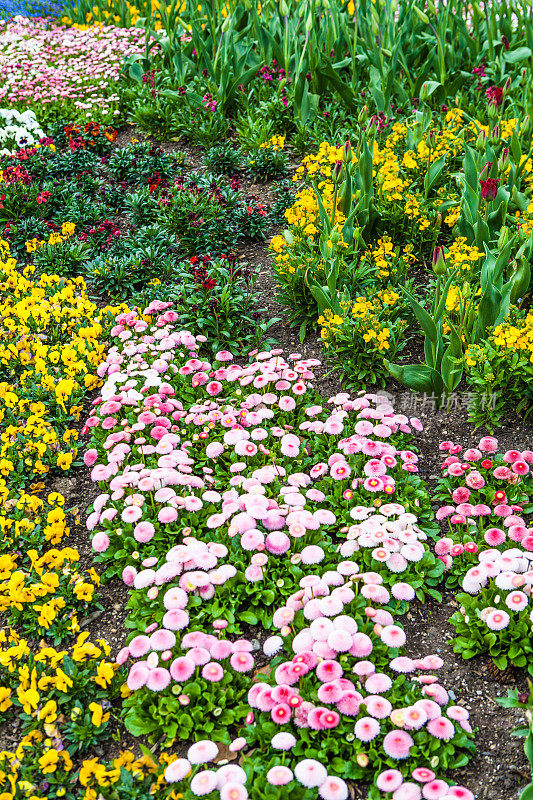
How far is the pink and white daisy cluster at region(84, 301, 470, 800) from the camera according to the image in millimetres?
2127

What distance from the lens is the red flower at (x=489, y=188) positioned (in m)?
3.63

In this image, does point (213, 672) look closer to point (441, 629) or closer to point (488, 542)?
point (441, 629)

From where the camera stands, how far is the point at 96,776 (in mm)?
2014

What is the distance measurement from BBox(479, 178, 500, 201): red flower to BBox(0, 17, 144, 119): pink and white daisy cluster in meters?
4.04

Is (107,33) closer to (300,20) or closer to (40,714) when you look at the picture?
(300,20)

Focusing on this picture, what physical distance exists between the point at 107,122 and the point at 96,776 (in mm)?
5882

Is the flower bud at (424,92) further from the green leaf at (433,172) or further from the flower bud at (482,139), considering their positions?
the flower bud at (482,139)

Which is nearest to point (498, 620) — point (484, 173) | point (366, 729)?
point (366, 729)

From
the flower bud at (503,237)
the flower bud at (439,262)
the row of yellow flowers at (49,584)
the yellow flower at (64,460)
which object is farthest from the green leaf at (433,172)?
the yellow flower at (64,460)

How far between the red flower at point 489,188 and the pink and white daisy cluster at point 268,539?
4.28ft

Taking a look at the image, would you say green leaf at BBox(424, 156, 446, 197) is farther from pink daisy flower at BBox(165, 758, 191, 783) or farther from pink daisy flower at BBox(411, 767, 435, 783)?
pink daisy flower at BBox(165, 758, 191, 783)

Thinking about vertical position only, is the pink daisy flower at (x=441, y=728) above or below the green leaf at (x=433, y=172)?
below

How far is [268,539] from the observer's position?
2.64m

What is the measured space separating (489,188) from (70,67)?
560 cm
